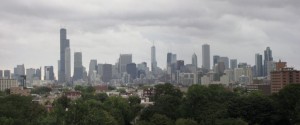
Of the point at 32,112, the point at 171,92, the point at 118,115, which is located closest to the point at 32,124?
the point at 32,112

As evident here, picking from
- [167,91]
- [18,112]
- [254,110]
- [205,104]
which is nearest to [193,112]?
[205,104]

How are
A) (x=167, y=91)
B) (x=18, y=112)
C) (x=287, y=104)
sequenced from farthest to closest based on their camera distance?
(x=167, y=91), (x=18, y=112), (x=287, y=104)

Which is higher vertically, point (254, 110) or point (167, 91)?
point (167, 91)

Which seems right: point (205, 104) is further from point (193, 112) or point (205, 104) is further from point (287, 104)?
point (287, 104)

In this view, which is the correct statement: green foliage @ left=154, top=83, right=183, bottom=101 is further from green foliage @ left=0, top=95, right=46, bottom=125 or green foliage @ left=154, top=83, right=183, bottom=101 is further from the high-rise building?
the high-rise building

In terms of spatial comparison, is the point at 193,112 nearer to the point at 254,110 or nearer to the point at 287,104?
the point at 254,110

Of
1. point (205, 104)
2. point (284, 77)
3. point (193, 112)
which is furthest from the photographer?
point (284, 77)

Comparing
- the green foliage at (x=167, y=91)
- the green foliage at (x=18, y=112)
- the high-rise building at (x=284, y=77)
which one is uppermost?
the high-rise building at (x=284, y=77)

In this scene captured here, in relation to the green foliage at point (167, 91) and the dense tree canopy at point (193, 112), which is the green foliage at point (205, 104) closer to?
the dense tree canopy at point (193, 112)

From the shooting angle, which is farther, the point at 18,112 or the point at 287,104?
the point at 18,112

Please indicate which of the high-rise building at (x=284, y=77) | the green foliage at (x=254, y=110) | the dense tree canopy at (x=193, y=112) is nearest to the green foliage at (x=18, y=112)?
the dense tree canopy at (x=193, y=112)

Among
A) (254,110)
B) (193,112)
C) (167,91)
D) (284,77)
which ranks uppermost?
(284,77)

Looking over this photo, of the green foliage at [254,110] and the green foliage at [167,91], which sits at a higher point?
the green foliage at [167,91]
